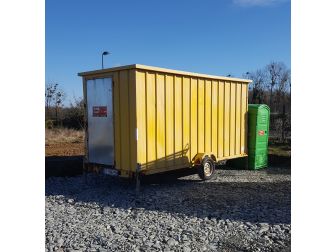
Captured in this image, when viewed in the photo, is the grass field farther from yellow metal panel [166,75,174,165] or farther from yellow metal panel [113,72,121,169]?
yellow metal panel [166,75,174,165]

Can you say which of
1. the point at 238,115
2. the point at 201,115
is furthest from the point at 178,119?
the point at 238,115

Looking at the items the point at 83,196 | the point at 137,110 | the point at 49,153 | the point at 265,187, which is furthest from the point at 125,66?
the point at 49,153

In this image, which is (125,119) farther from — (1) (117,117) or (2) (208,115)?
(2) (208,115)

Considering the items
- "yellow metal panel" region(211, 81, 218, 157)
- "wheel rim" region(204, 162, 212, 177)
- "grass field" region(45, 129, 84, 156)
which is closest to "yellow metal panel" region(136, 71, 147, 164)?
"wheel rim" region(204, 162, 212, 177)

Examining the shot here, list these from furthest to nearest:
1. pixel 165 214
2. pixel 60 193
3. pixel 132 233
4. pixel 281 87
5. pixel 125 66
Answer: pixel 281 87, pixel 60 193, pixel 125 66, pixel 165 214, pixel 132 233

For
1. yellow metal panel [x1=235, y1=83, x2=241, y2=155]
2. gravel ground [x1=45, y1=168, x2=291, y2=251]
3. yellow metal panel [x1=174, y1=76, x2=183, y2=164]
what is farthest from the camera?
yellow metal panel [x1=235, y1=83, x2=241, y2=155]

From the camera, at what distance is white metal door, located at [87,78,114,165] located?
8.27 metres

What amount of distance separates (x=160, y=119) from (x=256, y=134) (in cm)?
419

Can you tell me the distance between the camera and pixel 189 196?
775 centimetres

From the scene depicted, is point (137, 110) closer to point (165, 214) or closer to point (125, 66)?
point (125, 66)

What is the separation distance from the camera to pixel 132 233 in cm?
547

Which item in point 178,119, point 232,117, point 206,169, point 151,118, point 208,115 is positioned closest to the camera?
point 151,118

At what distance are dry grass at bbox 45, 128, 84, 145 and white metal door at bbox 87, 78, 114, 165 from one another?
10.3 meters

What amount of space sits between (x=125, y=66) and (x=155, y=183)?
3.33 m
